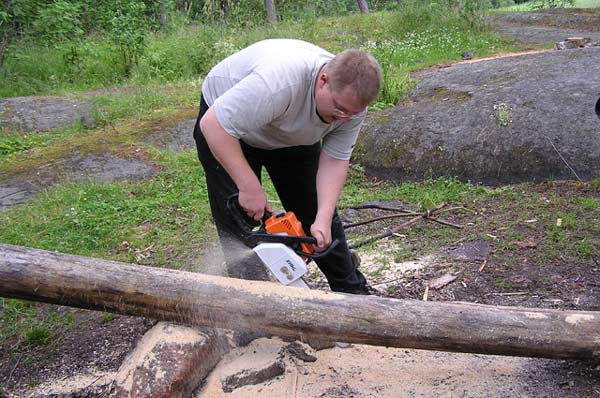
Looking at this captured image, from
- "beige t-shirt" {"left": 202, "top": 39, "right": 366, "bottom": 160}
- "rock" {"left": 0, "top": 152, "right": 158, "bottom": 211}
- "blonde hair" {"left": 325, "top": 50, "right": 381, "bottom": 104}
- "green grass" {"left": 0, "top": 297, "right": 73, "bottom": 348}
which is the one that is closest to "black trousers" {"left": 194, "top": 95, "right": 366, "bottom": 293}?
"beige t-shirt" {"left": 202, "top": 39, "right": 366, "bottom": 160}

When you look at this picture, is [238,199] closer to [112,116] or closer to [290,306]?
[290,306]

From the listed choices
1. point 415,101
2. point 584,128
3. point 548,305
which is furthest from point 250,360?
point 415,101

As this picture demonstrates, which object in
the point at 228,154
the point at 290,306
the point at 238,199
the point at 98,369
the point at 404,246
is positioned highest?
the point at 228,154

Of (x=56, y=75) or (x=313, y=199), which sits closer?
(x=313, y=199)

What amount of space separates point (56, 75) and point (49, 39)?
2.04 feet

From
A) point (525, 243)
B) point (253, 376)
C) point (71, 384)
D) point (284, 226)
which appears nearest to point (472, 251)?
point (525, 243)

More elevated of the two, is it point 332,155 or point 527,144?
point 332,155

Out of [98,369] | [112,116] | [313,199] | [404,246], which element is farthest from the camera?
[112,116]

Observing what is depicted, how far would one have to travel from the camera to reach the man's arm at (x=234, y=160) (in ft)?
8.05

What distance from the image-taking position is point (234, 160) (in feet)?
8.20

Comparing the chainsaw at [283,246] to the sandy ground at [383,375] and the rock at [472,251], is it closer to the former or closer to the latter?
the sandy ground at [383,375]

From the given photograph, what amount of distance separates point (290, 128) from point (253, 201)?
365mm

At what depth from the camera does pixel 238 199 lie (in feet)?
9.02

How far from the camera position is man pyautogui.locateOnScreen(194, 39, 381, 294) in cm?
236
